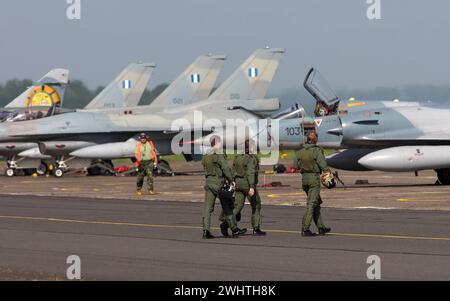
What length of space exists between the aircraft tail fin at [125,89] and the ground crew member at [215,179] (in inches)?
1481

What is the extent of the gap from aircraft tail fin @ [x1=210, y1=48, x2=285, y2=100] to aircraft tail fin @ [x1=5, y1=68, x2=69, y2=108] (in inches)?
329

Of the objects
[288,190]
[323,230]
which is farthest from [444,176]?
[323,230]

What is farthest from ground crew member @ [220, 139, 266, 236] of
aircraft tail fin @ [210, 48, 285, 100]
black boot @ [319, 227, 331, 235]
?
aircraft tail fin @ [210, 48, 285, 100]

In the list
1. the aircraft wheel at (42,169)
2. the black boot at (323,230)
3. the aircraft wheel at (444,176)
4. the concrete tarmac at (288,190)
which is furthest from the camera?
the aircraft wheel at (42,169)

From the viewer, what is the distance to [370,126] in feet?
102

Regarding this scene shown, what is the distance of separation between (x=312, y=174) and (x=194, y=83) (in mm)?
33912

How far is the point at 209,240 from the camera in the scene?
55.3 ft

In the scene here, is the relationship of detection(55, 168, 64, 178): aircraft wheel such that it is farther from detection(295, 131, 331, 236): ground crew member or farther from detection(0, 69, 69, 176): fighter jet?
detection(295, 131, 331, 236): ground crew member

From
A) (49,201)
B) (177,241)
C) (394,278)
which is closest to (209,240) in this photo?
(177,241)

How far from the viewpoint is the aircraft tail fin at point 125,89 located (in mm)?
54844

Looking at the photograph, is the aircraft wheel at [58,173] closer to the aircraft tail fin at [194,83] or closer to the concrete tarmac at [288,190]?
A: the concrete tarmac at [288,190]

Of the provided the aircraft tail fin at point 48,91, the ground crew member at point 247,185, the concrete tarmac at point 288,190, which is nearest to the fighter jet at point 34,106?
the aircraft tail fin at point 48,91

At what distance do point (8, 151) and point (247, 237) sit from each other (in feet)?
94.6

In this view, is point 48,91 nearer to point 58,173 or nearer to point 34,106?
point 34,106
